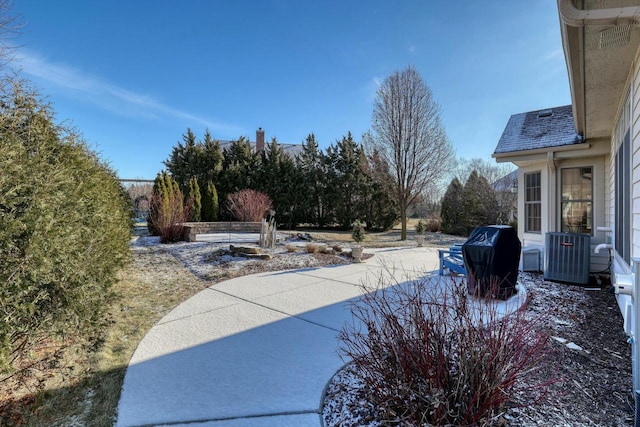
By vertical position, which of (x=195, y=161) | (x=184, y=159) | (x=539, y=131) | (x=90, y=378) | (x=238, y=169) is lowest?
(x=90, y=378)

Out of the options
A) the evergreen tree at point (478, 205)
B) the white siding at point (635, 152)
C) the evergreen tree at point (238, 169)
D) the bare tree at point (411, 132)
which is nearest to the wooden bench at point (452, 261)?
the white siding at point (635, 152)

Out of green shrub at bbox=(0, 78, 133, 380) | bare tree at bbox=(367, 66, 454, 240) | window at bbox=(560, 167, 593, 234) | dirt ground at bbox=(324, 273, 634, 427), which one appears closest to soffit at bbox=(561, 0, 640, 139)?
window at bbox=(560, 167, 593, 234)

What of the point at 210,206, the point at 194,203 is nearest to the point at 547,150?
the point at 194,203

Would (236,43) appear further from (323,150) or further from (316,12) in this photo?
(323,150)

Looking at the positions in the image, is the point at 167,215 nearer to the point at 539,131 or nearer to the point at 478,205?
the point at 539,131

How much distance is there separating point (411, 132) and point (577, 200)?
9.46 m

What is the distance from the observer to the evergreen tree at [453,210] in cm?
1852

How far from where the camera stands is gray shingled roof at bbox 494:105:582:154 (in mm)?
6738

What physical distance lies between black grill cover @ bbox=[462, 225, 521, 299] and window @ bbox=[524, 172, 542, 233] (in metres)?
3.50

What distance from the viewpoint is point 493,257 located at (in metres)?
4.60

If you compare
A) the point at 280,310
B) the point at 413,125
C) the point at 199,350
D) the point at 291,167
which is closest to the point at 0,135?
the point at 199,350

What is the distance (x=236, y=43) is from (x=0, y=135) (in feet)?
23.8

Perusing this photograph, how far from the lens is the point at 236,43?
844 centimetres

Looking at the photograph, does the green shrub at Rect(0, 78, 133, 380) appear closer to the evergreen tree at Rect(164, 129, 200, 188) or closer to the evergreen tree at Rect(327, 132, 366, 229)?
the evergreen tree at Rect(164, 129, 200, 188)
